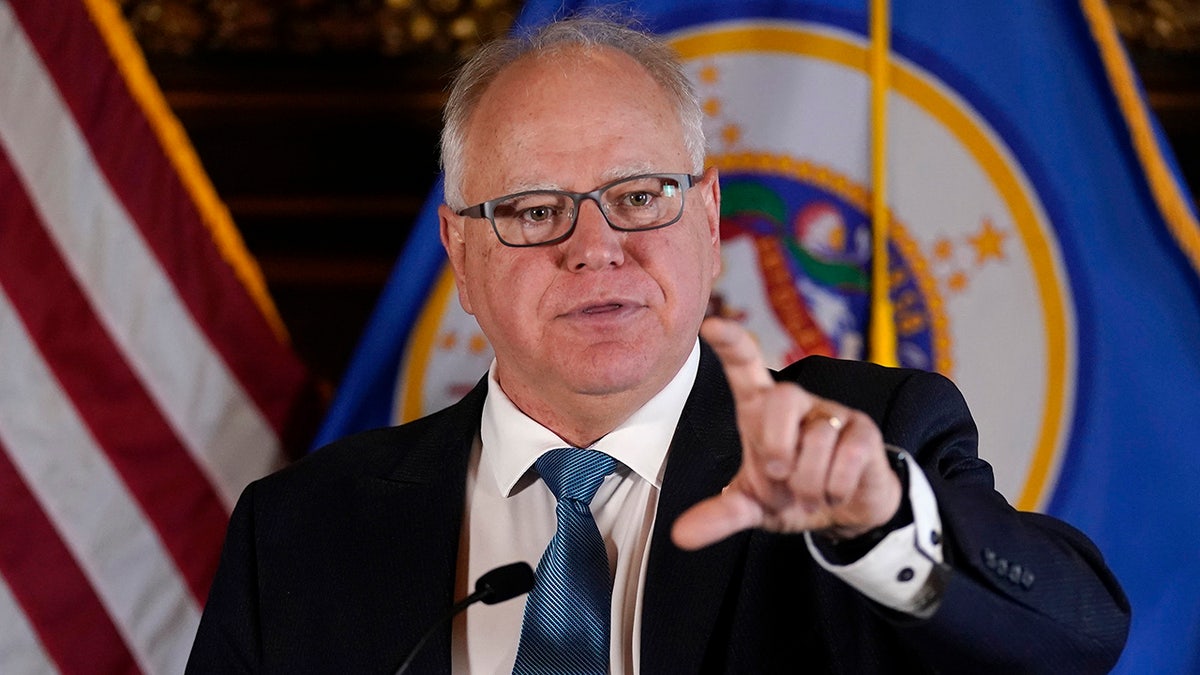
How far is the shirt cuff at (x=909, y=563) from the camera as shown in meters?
1.09

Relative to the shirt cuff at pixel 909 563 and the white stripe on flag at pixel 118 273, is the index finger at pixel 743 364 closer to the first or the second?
the shirt cuff at pixel 909 563

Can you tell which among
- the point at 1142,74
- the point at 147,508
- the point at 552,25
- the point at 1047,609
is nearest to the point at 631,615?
the point at 1047,609

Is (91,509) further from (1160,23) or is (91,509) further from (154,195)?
(1160,23)

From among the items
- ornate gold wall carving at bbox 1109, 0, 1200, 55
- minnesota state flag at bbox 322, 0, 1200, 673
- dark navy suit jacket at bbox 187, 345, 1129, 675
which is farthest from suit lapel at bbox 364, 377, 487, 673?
ornate gold wall carving at bbox 1109, 0, 1200, 55

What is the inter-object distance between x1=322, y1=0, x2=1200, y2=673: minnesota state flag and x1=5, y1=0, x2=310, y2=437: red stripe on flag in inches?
10.2

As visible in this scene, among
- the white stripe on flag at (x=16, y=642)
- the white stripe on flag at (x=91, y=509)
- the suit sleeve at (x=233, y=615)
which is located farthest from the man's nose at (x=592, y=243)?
the white stripe on flag at (x=16, y=642)

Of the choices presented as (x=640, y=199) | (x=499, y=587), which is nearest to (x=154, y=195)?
(x=640, y=199)

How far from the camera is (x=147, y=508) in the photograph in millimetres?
2318

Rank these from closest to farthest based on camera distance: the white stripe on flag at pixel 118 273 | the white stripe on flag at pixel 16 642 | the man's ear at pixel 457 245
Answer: the man's ear at pixel 457 245 → the white stripe on flag at pixel 16 642 → the white stripe on flag at pixel 118 273

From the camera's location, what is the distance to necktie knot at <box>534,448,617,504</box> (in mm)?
1589

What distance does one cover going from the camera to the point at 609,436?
1619mm

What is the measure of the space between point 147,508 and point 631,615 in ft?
3.76

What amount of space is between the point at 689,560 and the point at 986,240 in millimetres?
957

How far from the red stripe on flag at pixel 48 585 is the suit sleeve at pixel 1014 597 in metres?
1.61
